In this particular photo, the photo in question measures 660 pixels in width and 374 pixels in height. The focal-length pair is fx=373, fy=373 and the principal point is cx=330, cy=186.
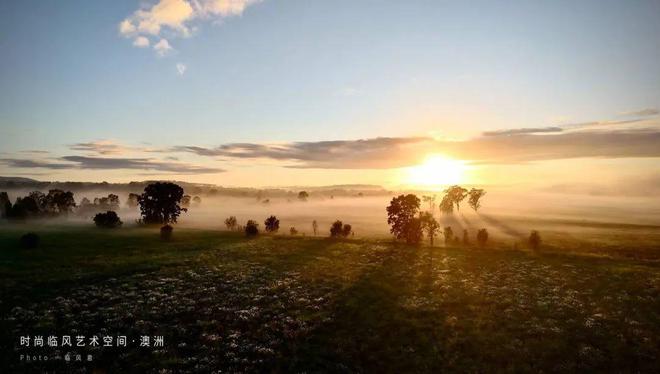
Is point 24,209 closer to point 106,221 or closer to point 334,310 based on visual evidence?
point 106,221

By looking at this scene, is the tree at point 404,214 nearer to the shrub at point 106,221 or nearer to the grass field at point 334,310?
the grass field at point 334,310

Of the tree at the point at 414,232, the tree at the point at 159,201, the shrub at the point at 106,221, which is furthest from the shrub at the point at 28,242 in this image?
the tree at the point at 414,232

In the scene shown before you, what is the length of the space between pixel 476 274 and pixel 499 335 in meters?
23.5

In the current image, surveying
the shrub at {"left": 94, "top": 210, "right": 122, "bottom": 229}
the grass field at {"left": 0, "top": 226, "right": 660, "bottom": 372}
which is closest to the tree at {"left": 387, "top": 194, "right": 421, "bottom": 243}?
the grass field at {"left": 0, "top": 226, "right": 660, "bottom": 372}

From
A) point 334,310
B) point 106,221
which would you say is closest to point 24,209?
point 106,221

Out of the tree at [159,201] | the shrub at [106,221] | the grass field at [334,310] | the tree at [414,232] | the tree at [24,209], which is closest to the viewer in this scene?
the grass field at [334,310]

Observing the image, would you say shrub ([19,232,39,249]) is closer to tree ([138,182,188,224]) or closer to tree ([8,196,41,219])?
tree ([138,182,188,224])

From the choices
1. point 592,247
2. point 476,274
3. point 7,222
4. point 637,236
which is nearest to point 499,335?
point 476,274

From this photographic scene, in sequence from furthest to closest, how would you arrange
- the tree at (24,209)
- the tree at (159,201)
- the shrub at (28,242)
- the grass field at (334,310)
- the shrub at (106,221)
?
the tree at (24,209), the tree at (159,201), the shrub at (106,221), the shrub at (28,242), the grass field at (334,310)

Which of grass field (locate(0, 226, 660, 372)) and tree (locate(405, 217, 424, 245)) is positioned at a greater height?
tree (locate(405, 217, 424, 245))

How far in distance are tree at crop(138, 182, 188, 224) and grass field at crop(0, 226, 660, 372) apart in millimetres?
51875

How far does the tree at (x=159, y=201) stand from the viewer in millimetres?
117062

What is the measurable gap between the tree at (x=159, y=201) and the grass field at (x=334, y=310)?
170 ft

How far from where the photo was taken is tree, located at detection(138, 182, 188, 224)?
117 m
